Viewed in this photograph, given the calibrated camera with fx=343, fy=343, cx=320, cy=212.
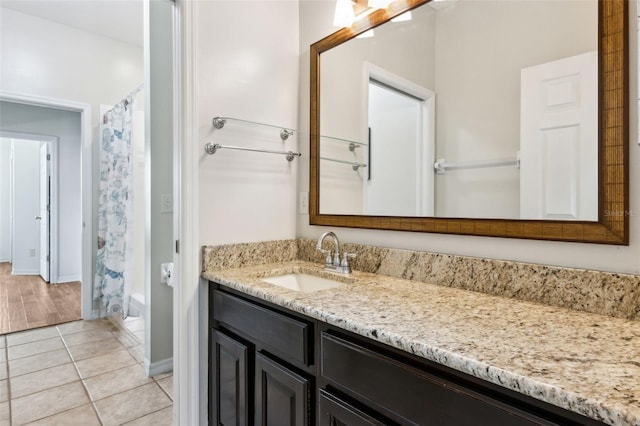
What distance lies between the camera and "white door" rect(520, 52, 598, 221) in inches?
38.4

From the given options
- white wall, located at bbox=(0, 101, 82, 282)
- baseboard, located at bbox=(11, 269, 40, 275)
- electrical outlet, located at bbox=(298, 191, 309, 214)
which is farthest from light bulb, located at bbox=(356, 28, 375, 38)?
baseboard, located at bbox=(11, 269, 40, 275)

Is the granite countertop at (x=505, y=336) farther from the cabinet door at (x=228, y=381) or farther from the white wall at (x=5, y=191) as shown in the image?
the white wall at (x=5, y=191)

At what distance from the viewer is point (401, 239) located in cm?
145

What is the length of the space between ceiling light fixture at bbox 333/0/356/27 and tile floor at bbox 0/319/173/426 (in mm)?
2189

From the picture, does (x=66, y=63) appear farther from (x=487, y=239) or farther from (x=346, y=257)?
(x=487, y=239)

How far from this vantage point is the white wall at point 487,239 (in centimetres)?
90

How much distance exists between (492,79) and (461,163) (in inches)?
12.0

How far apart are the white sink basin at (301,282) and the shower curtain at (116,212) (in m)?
2.01

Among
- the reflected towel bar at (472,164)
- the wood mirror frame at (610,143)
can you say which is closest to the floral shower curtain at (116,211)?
the reflected towel bar at (472,164)

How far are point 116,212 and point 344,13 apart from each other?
260 cm

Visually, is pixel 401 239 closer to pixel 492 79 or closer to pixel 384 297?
pixel 384 297

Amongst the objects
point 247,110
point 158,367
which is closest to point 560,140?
point 247,110

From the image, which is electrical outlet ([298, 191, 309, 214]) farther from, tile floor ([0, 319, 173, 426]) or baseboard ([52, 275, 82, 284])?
baseboard ([52, 275, 82, 284])

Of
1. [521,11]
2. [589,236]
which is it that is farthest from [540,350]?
[521,11]
